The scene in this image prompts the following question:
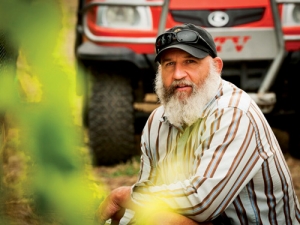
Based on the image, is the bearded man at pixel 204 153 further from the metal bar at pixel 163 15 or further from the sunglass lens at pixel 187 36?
the metal bar at pixel 163 15

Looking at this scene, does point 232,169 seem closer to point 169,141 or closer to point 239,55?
point 169,141

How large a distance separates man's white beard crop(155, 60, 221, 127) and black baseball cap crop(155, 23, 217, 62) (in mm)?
104

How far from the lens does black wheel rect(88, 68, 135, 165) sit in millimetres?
4645

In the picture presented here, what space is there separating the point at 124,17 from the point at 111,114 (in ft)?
2.29

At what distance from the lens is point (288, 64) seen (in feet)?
15.1

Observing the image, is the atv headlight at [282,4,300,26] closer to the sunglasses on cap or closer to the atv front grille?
the atv front grille

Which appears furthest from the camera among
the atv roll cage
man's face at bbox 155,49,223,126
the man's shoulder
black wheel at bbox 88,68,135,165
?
black wheel at bbox 88,68,135,165

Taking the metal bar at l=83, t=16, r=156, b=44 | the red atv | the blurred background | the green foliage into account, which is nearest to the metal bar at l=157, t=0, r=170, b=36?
the red atv

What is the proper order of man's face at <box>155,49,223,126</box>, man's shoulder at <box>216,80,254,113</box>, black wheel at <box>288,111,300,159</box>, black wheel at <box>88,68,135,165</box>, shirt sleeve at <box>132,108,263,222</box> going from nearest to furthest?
shirt sleeve at <box>132,108,263,222</box>
man's shoulder at <box>216,80,254,113</box>
man's face at <box>155,49,223,126</box>
black wheel at <box>88,68,135,165</box>
black wheel at <box>288,111,300,159</box>

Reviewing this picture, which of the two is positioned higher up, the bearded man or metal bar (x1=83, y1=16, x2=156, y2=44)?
metal bar (x1=83, y1=16, x2=156, y2=44)

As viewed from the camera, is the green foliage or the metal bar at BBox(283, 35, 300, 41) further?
the metal bar at BBox(283, 35, 300, 41)

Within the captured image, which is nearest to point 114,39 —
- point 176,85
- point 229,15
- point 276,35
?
point 229,15

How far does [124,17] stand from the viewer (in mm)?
4555

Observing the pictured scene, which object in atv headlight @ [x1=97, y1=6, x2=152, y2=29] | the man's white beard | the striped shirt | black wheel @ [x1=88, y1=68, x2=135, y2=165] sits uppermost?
atv headlight @ [x1=97, y1=6, x2=152, y2=29]
